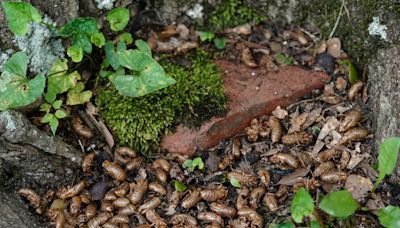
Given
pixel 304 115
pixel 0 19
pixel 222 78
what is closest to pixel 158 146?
pixel 222 78

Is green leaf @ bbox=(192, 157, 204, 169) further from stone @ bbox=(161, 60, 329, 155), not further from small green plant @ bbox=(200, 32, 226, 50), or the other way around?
small green plant @ bbox=(200, 32, 226, 50)

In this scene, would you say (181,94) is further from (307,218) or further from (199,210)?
(307,218)

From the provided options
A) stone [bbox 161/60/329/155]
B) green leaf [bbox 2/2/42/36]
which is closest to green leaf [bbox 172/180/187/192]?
stone [bbox 161/60/329/155]

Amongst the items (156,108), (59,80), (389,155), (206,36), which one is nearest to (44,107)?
(59,80)

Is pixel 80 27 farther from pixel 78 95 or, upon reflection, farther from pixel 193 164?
pixel 193 164

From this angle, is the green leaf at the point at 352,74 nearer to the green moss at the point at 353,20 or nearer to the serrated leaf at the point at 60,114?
the green moss at the point at 353,20
